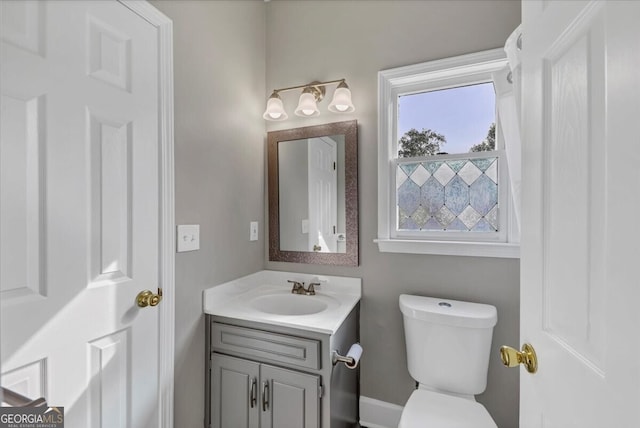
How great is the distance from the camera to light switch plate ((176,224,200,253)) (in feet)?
4.16

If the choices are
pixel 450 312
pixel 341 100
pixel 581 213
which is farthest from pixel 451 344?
pixel 341 100

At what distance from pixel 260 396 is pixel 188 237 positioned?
2.66ft

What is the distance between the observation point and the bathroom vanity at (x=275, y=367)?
3.95 feet

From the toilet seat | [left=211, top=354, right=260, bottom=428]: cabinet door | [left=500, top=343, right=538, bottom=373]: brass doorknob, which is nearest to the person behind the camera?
[left=500, top=343, right=538, bottom=373]: brass doorknob

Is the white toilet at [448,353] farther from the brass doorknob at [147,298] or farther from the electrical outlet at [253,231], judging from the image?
the brass doorknob at [147,298]

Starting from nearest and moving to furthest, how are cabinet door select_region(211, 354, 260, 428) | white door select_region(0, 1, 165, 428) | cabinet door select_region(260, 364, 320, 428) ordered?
Answer: white door select_region(0, 1, 165, 428)
cabinet door select_region(260, 364, 320, 428)
cabinet door select_region(211, 354, 260, 428)

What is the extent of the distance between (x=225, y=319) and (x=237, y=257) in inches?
14.9

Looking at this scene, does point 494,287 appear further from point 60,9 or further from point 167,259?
point 60,9

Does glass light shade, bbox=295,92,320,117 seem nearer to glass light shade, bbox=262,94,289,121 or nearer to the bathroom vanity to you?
glass light shade, bbox=262,94,289,121

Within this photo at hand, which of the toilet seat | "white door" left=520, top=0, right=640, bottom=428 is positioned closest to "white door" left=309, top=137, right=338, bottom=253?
the toilet seat

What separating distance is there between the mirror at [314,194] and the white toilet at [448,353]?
52 cm

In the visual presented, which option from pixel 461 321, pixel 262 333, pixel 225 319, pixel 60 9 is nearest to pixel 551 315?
pixel 461 321

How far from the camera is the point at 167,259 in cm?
121

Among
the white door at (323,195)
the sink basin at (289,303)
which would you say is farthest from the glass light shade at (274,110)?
the sink basin at (289,303)
